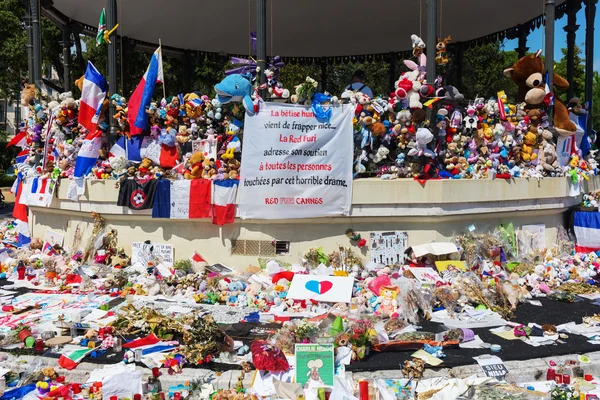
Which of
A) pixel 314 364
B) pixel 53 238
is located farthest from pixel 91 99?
pixel 314 364

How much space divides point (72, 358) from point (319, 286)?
11.3ft

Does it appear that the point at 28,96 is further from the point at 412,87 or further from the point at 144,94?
the point at 412,87

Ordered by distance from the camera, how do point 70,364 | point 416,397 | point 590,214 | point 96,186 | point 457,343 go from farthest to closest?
point 590,214, point 96,186, point 457,343, point 70,364, point 416,397

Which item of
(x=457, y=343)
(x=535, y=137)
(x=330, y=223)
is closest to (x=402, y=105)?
(x=330, y=223)

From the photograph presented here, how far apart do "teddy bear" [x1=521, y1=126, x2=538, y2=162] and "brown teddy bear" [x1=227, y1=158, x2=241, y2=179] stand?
541 cm

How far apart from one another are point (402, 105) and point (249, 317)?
172 inches

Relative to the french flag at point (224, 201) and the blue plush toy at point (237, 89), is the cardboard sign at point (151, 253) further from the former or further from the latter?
the blue plush toy at point (237, 89)

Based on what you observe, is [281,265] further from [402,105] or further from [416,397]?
[416,397]

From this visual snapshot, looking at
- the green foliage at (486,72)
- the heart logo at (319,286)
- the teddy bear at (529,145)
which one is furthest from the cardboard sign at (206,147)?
the green foliage at (486,72)

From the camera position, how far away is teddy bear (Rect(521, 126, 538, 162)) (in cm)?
974

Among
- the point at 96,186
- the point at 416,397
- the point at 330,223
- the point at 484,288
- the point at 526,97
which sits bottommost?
the point at 416,397

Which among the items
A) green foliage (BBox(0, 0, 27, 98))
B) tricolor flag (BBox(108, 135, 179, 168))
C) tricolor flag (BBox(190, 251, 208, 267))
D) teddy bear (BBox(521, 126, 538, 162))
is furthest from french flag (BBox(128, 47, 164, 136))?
green foliage (BBox(0, 0, 27, 98))

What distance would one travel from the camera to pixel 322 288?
7.55m

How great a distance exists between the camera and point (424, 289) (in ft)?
24.6
